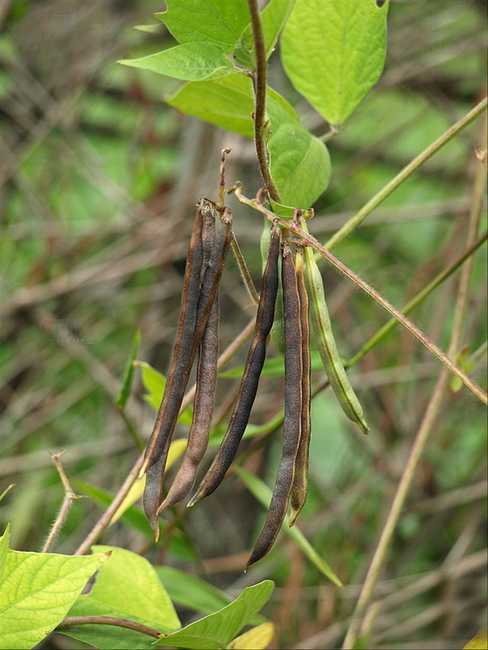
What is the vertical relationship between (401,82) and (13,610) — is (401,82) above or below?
above

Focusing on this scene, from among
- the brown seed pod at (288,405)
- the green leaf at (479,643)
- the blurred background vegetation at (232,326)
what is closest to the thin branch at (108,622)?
the brown seed pod at (288,405)

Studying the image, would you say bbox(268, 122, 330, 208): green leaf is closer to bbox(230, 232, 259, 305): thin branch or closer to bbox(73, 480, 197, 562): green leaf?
bbox(230, 232, 259, 305): thin branch

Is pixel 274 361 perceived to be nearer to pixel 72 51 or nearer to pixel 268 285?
pixel 268 285

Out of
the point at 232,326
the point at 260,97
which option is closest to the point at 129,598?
the point at 260,97

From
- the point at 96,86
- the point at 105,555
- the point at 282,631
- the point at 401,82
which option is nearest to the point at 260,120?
the point at 105,555

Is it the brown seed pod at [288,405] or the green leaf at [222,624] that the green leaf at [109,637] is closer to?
the green leaf at [222,624]

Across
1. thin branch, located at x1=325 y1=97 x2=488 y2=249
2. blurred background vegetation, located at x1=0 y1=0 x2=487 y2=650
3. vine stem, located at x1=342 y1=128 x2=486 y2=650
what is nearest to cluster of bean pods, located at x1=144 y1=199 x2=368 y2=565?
thin branch, located at x1=325 y1=97 x2=488 y2=249

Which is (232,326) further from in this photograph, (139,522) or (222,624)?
(222,624)
